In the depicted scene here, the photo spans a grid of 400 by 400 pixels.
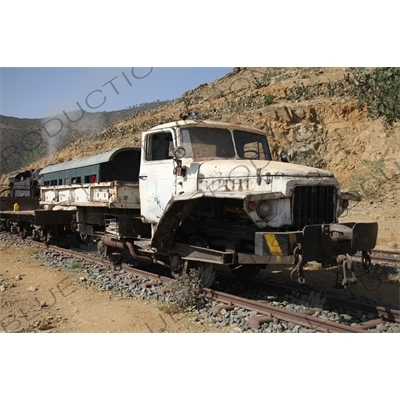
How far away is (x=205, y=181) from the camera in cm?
641

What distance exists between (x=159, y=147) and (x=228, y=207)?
6.12ft

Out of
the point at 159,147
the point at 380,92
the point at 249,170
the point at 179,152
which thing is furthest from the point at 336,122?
the point at 249,170

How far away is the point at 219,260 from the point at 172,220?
3.64 ft

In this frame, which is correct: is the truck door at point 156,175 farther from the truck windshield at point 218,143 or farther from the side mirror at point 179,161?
the truck windshield at point 218,143

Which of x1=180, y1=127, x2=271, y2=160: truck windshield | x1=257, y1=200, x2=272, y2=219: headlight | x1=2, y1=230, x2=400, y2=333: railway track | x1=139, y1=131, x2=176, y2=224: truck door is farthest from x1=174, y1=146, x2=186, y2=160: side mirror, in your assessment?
x1=2, y1=230, x2=400, y2=333: railway track

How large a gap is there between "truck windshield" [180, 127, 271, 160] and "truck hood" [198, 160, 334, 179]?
16.4 inches

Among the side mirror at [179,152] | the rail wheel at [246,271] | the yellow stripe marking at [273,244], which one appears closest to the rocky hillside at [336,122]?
the rail wheel at [246,271]

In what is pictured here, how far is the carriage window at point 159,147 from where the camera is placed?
730 centimetres

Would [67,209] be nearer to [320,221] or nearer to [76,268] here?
[76,268]

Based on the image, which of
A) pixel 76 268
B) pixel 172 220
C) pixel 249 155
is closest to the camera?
pixel 172 220

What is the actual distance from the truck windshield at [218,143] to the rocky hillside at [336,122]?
11164mm

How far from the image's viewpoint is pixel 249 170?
6.09m

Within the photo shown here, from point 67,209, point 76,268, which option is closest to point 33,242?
point 67,209

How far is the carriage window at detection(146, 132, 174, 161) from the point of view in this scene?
7.30 metres
